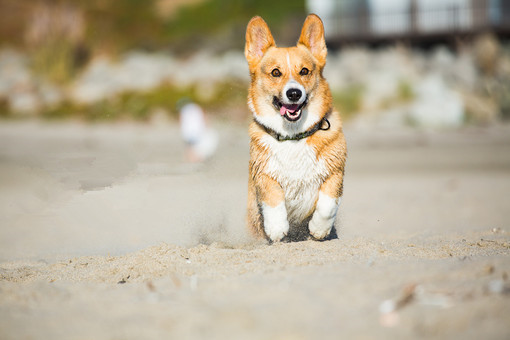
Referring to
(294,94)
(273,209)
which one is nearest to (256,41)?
(294,94)

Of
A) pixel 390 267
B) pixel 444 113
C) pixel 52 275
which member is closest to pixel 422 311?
pixel 390 267

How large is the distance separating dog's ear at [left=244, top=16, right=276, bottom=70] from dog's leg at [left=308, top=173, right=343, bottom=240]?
117 centimetres

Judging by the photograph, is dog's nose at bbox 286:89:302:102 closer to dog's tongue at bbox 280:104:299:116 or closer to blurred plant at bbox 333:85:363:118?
dog's tongue at bbox 280:104:299:116

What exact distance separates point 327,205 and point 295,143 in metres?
0.52

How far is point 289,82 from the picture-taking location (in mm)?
4031

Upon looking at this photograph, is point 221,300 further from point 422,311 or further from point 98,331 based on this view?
point 422,311

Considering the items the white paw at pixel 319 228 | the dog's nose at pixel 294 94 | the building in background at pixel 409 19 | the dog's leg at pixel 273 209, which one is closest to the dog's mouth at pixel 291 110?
the dog's nose at pixel 294 94

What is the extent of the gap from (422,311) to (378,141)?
11.2 m

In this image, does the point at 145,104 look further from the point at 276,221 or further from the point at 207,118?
the point at 276,221

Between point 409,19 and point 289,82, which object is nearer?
point 289,82

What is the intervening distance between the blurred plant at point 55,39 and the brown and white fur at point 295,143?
58.4 ft

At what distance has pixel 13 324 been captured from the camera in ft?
8.94

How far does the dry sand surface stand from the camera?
8.25 feet

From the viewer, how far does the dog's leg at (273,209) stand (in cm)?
411
